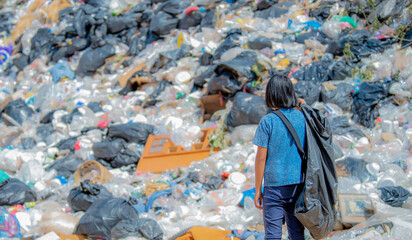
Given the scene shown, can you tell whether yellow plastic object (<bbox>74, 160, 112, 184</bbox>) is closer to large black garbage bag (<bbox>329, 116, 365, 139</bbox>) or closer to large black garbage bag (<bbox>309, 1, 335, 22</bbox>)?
large black garbage bag (<bbox>329, 116, 365, 139</bbox>)

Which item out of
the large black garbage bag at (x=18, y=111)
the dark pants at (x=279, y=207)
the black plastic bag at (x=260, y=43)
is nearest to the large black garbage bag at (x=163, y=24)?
the black plastic bag at (x=260, y=43)

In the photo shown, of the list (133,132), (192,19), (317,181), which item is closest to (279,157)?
(317,181)

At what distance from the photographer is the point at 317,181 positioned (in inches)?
72.7

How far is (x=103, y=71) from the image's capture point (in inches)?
292

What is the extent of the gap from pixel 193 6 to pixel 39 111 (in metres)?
3.56

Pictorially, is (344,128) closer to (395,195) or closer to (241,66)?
(395,195)

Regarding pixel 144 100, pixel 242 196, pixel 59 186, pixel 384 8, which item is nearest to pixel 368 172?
pixel 242 196

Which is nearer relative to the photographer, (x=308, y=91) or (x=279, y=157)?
(x=279, y=157)

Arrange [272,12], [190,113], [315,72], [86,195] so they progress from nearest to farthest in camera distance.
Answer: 1. [86,195]
2. [315,72]
3. [190,113]
4. [272,12]

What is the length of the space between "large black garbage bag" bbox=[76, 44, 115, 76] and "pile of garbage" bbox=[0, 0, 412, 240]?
0.03m

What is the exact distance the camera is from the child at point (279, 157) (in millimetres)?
1886

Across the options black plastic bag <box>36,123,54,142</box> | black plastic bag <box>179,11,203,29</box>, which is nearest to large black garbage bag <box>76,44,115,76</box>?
black plastic bag <box>179,11,203,29</box>

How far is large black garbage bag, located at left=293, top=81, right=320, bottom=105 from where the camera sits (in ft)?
14.0

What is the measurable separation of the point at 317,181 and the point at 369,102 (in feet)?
8.54
